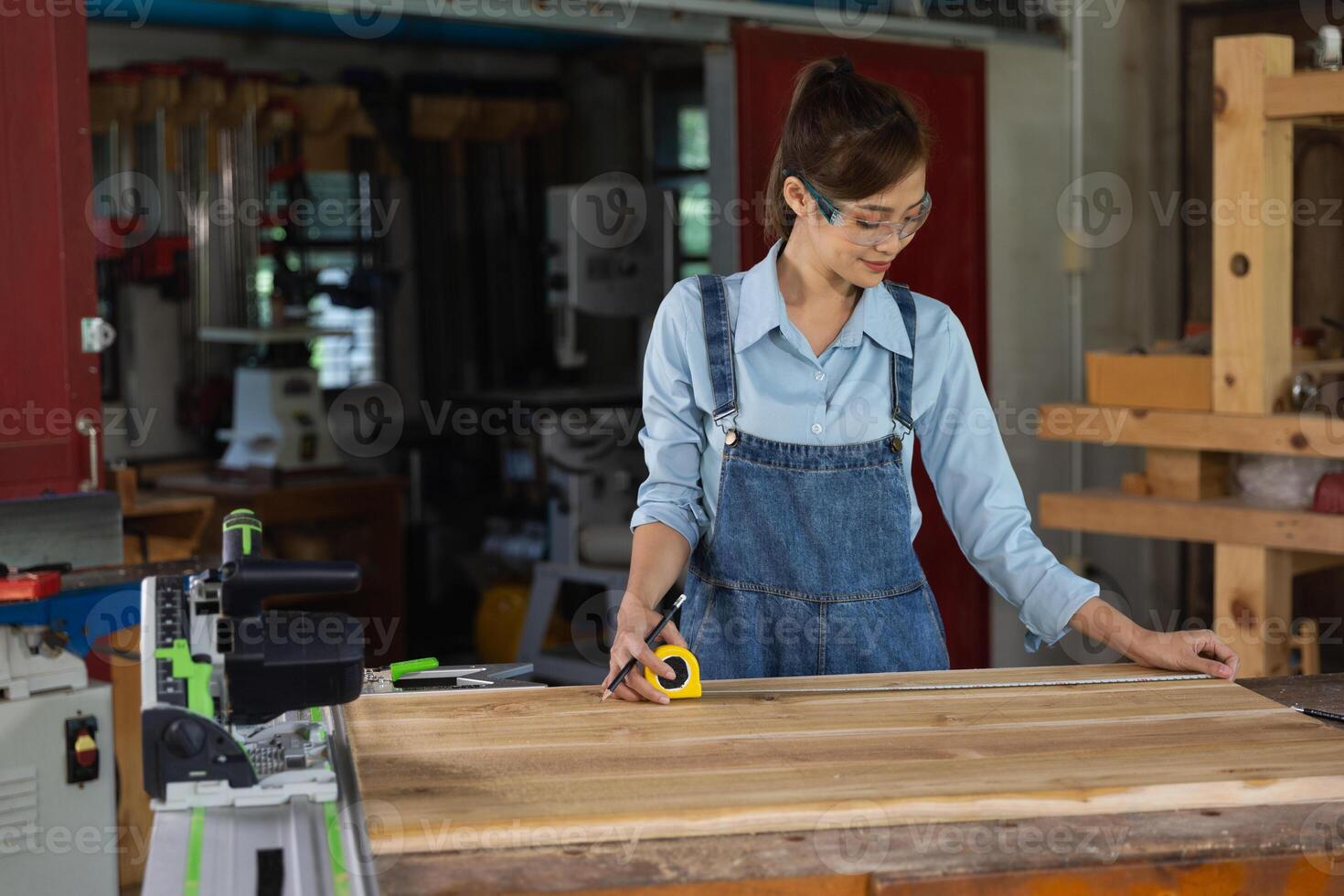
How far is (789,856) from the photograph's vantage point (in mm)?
1567

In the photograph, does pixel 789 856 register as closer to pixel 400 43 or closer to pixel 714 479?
pixel 714 479

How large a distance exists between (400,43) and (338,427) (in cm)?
198

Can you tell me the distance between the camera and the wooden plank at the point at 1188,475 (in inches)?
155

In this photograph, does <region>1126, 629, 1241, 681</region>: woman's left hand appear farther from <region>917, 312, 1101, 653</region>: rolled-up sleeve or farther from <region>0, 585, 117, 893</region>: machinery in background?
<region>0, 585, 117, 893</region>: machinery in background

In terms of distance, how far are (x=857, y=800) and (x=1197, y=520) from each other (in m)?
2.47

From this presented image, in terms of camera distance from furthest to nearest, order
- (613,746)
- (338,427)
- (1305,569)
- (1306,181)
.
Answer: (338,427), (1306,181), (1305,569), (613,746)

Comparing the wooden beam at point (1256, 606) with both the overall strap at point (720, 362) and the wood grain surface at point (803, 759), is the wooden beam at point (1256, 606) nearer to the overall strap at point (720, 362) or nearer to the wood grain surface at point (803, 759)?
the wood grain surface at point (803, 759)

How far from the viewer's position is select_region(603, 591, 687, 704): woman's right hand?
6.81 ft

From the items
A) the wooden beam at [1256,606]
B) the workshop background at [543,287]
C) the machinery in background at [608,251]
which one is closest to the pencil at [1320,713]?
the workshop background at [543,287]

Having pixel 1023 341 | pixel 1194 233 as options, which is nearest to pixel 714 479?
pixel 1023 341

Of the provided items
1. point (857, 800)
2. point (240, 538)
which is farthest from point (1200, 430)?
point (240, 538)

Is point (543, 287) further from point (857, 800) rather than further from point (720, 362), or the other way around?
point (857, 800)

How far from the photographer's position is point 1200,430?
380cm

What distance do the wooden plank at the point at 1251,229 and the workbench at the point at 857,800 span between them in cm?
181
